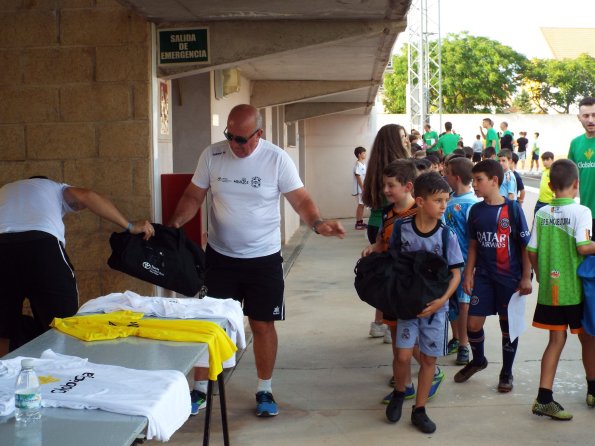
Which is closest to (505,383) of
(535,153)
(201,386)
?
(201,386)

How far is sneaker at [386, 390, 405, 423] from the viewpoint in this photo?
5.23m

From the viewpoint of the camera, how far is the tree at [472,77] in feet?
212

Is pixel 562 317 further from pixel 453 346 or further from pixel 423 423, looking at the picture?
pixel 453 346

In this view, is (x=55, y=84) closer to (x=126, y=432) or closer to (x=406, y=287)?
(x=406, y=287)

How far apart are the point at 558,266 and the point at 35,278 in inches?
123

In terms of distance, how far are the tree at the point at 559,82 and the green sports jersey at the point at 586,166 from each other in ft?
208

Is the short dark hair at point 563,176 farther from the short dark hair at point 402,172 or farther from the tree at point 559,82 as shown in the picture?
the tree at point 559,82

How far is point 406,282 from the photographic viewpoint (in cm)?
488

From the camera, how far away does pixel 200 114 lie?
27.0 ft

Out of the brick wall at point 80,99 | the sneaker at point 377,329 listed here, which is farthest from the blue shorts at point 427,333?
the sneaker at point 377,329

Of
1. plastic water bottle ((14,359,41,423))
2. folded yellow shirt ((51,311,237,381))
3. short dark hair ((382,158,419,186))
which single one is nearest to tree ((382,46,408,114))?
short dark hair ((382,158,419,186))

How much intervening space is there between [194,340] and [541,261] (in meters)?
2.53

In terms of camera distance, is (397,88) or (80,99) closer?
(80,99)

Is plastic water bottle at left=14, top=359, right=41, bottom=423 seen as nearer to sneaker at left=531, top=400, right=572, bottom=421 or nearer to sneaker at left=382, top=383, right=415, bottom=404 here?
sneaker at left=382, top=383, right=415, bottom=404
